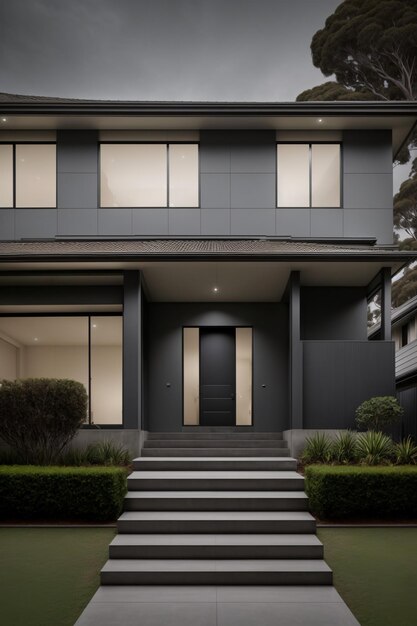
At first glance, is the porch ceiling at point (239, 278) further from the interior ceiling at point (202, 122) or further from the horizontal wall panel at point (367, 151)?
the interior ceiling at point (202, 122)

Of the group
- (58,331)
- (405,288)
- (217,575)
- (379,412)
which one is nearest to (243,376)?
(379,412)

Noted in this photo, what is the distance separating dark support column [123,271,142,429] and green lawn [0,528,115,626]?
10.9 ft

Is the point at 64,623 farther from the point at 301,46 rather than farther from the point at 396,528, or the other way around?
the point at 301,46

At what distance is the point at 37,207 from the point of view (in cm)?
1642

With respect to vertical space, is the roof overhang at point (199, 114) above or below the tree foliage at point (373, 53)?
below

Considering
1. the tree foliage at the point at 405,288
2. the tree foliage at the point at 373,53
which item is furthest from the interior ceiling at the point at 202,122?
the tree foliage at the point at 373,53

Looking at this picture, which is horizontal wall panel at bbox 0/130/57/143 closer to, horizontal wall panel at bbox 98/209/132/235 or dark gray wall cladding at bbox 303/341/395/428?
horizontal wall panel at bbox 98/209/132/235

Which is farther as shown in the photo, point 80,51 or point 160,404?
point 80,51

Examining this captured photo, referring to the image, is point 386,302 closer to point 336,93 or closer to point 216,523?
point 216,523

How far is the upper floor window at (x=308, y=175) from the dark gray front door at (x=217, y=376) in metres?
3.60

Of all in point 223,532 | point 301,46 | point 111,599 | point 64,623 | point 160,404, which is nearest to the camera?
→ point 64,623

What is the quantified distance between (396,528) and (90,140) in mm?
11502

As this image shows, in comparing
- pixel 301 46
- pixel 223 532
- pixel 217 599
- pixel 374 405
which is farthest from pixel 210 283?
pixel 301 46

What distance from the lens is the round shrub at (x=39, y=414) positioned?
1188 cm
